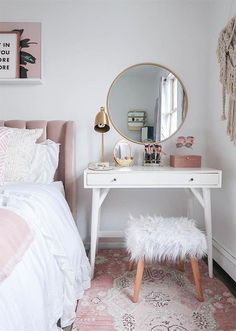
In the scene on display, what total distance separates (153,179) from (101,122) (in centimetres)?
60

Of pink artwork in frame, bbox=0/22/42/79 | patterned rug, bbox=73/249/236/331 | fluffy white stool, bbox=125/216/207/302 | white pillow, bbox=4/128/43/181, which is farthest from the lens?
pink artwork in frame, bbox=0/22/42/79

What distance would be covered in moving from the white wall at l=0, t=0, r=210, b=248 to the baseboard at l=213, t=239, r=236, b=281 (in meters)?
1.00

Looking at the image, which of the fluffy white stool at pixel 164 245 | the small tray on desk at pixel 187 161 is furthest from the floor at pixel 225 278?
the small tray on desk at pixel 187 161

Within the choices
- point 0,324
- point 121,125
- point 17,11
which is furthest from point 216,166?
point 17,11

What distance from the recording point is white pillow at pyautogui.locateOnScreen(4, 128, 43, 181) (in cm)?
183

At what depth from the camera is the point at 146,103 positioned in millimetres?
2465

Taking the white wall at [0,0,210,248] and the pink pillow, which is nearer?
the pink pillow

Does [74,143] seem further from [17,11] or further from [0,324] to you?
[0,324]

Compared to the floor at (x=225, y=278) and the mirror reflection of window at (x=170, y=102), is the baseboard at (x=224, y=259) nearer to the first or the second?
the floor at (x=225, y=278)

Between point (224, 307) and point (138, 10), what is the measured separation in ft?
7.70

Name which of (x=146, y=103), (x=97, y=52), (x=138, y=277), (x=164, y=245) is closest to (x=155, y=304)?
(x=138, y=277)

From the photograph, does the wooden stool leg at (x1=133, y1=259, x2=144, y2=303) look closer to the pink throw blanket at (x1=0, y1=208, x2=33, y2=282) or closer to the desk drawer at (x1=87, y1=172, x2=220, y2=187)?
the desk drawer at (x1=87, y1=172, x2=220, y2=187)

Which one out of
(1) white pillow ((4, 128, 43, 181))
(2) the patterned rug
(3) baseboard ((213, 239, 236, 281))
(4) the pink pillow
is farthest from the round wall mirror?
(2) the patterned rug

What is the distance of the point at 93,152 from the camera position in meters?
2.49
